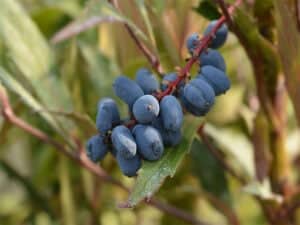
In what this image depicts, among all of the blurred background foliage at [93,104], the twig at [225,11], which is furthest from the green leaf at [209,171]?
the twig at [225,11]

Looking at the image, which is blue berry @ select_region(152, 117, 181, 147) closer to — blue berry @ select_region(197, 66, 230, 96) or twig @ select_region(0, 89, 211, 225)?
blue berry @ select_region(197, 66, 230, 96)

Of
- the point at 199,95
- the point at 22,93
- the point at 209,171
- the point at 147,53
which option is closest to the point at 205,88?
the point at 199,95

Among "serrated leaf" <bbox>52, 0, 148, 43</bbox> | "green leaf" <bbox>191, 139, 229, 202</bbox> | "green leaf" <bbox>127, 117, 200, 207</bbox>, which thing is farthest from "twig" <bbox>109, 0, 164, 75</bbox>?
"green leaf" <bbox>191, 139, 229, 202</bbox>

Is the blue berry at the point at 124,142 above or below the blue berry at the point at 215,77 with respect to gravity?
above

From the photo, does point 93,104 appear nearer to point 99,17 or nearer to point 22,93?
point 22,93

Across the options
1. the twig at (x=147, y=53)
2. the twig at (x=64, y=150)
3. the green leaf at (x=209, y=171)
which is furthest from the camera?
the green leaf at (x=209, y=171)

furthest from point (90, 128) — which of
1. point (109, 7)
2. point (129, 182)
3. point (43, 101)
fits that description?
point (129, 182)

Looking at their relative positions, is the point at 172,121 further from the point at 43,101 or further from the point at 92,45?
the point at 92,45

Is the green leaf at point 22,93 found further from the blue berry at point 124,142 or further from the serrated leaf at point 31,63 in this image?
the blue berry at point 124,142
